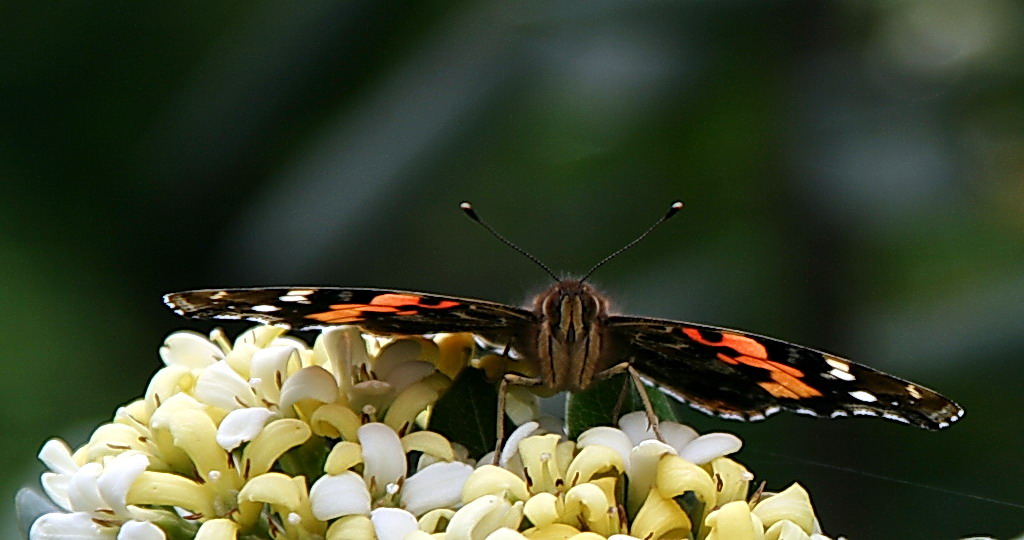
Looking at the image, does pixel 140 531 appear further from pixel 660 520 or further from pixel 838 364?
pixel 838 364

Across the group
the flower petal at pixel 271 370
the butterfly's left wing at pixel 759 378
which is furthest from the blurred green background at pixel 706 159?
the flower petal at pixel 271 370

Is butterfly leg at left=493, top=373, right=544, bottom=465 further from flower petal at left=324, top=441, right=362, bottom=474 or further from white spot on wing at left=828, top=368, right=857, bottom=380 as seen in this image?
white spot on wing at left=828, top=368, right=857, bottom=380

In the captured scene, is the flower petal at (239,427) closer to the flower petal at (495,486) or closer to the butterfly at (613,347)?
the butterfly at (613,347)

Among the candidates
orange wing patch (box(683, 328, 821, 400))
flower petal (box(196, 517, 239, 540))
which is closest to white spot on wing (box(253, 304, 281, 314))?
flower petal (box(196, 517, 239, 540))

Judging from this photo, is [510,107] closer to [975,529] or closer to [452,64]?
[452,64]

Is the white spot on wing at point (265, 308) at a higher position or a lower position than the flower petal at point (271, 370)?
higher

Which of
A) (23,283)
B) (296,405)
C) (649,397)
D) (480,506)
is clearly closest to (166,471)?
(296,405)
